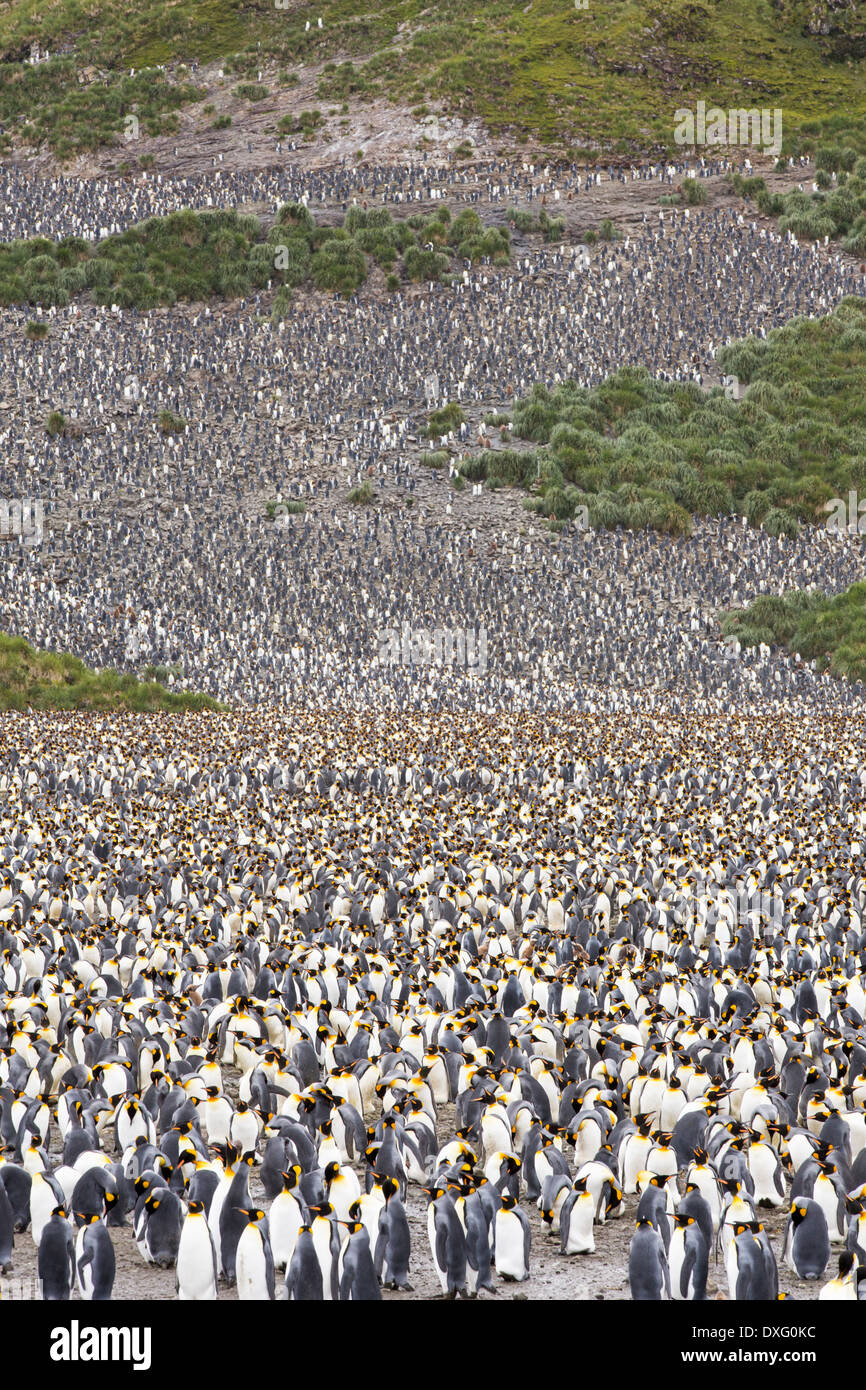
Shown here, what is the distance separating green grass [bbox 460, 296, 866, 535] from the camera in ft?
145

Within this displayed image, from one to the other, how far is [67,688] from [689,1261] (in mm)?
25227

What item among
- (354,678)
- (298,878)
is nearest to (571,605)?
(354,678)

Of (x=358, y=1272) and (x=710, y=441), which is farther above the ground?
(x=710, y=441)

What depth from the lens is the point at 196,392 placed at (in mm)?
50406

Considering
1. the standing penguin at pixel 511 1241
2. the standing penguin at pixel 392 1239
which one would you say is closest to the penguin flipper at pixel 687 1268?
the standing penguin at pixel 511 1241

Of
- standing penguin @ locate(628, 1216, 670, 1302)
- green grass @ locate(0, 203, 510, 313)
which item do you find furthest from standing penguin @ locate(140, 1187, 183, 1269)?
green grass @ locate(0, 203, 510, 313)

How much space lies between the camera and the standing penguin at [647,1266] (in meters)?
6.25

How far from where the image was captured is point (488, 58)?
258 feet

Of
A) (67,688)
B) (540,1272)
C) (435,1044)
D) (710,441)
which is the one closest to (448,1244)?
(540,1272)

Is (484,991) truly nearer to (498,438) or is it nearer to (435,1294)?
(435,1294)

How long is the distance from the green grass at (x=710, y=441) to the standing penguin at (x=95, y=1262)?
3825 cm

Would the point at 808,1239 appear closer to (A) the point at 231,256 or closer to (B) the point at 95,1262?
(B) the point at 95,1262

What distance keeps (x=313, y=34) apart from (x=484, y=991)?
294 ft

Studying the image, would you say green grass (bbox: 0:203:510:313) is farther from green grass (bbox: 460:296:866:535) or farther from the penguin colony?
the penguin colony
